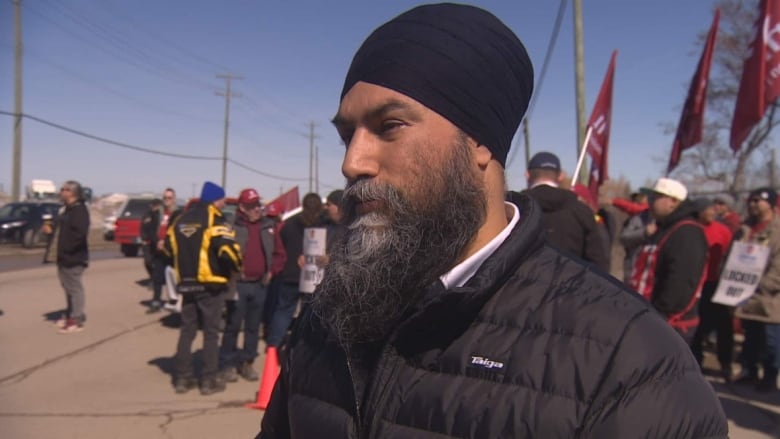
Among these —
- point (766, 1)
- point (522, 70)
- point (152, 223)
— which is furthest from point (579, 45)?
point (522, 70)

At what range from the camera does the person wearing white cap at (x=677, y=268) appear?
15.3 ft

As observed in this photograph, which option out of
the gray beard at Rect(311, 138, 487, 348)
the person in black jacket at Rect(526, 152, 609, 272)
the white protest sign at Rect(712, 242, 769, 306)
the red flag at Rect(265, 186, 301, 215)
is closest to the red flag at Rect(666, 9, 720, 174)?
the white protest sign at Rect(712, 242, 769, 306)

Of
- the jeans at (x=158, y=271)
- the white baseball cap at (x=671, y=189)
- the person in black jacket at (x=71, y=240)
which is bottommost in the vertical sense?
the jeans at (x=158, y=271)

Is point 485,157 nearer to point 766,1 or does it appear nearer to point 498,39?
point 498,39

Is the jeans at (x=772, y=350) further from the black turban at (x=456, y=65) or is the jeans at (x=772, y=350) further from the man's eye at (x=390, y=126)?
the man's eye at (x=390, y=126)

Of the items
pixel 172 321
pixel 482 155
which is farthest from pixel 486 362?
pixel 172 321

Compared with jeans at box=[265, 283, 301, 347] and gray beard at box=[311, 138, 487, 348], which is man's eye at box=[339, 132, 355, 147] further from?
jeans at box=[265, 283, 301, 347]

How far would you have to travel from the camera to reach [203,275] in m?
5.81

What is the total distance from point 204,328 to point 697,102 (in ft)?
22.5

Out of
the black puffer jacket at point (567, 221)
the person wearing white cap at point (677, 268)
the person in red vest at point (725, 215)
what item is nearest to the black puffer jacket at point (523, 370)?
the black puffer jacket at point (567, 221)

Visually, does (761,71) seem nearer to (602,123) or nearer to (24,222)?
(602,123)

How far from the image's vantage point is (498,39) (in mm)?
A: 1416

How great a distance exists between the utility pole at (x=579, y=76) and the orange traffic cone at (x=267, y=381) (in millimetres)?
5933

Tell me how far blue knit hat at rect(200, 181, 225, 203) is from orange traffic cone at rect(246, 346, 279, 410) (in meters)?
1.76
